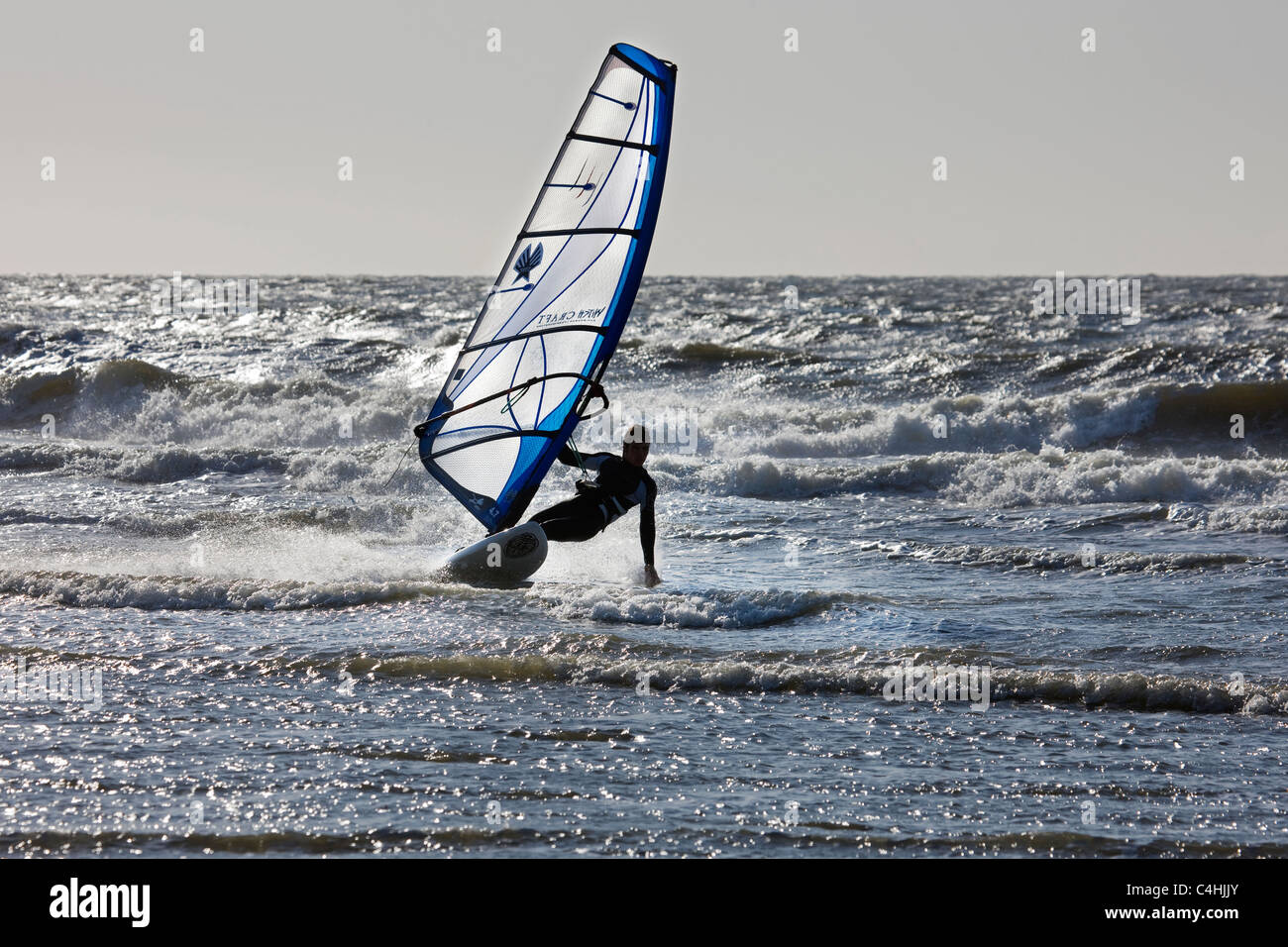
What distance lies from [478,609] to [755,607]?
62.5 inches

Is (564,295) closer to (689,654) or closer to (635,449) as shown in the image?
(635,449)

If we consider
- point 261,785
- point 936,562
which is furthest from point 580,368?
point 261,785

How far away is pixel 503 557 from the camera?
7867 millimetres

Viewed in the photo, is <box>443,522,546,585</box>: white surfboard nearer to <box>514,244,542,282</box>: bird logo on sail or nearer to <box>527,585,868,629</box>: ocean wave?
<box>527,585,868,629</box>: ocean wave

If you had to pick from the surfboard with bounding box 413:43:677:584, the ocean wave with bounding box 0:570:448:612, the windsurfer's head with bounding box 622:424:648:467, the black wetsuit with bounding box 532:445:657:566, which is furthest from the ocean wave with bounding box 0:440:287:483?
the windsurfer's head with bounding box 622:424:648:467

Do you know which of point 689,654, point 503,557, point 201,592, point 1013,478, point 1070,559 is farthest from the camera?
point 1013,478

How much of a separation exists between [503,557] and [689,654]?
199 cm

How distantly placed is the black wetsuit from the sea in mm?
400

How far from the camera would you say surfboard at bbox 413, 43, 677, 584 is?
308 inches

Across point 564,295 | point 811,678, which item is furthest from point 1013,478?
point 811,678

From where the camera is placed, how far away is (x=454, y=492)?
27.4ft
